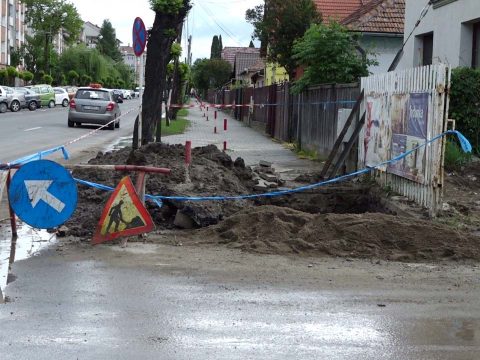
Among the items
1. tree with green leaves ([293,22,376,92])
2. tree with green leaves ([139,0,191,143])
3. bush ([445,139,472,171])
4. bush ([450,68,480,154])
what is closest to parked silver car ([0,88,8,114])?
tree with green leaves ([293,22,376,92])

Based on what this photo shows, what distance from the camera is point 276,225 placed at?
8031 mm

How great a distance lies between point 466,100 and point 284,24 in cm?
1612

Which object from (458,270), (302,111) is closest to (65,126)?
(302,111)

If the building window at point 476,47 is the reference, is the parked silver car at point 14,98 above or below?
below

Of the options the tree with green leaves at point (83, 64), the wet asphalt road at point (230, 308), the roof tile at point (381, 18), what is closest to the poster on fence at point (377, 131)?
the wet asphalt road at point (230, 308)

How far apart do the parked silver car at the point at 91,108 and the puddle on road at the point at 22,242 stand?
2121 cm

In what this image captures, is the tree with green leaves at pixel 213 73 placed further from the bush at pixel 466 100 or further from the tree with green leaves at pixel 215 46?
the bush at pixel 466 100

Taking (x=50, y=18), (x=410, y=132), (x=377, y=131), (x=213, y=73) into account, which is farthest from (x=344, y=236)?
(x=50, y=18)

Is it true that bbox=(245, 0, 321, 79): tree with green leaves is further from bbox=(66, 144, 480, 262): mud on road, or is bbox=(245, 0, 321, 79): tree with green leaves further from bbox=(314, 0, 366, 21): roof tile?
bbox=(66, 144, 480, 262): mud on road

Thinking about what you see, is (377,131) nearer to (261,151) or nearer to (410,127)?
(410,127)

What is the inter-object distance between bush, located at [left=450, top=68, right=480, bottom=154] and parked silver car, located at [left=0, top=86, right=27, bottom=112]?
118 feet

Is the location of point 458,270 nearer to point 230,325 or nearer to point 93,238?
point 230,325

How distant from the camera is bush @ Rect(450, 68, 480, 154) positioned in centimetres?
1239

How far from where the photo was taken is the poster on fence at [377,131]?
432 inches
